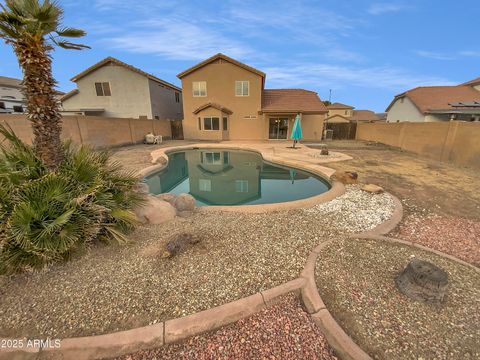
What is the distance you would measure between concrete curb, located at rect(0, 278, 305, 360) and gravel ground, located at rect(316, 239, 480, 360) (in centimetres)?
120

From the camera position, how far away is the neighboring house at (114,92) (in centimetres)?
2228

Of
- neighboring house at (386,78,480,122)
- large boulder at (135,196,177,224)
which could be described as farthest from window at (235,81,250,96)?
large boulder at (135,196,177,224)

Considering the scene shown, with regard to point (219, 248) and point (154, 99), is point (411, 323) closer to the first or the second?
point (219, 248)

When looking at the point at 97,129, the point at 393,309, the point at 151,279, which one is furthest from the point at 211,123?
the point at 393,309

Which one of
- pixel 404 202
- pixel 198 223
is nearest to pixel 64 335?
pixel 198 223

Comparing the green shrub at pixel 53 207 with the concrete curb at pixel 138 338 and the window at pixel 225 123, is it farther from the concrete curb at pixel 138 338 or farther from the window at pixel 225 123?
the window at pixel 225 123

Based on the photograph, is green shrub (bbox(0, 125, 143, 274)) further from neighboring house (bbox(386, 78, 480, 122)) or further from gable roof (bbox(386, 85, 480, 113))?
gable roof (bbox(386, 85, 480, 113))

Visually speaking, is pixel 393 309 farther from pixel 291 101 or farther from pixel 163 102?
pixel 163 102

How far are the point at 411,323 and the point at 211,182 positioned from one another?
27.9ft

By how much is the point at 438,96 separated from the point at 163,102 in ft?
104

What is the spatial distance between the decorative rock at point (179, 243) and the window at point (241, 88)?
2056 cm

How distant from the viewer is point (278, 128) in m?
23.2

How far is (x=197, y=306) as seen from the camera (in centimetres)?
262

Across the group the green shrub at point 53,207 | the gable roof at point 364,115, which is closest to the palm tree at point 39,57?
the green shrub at point 53,207
